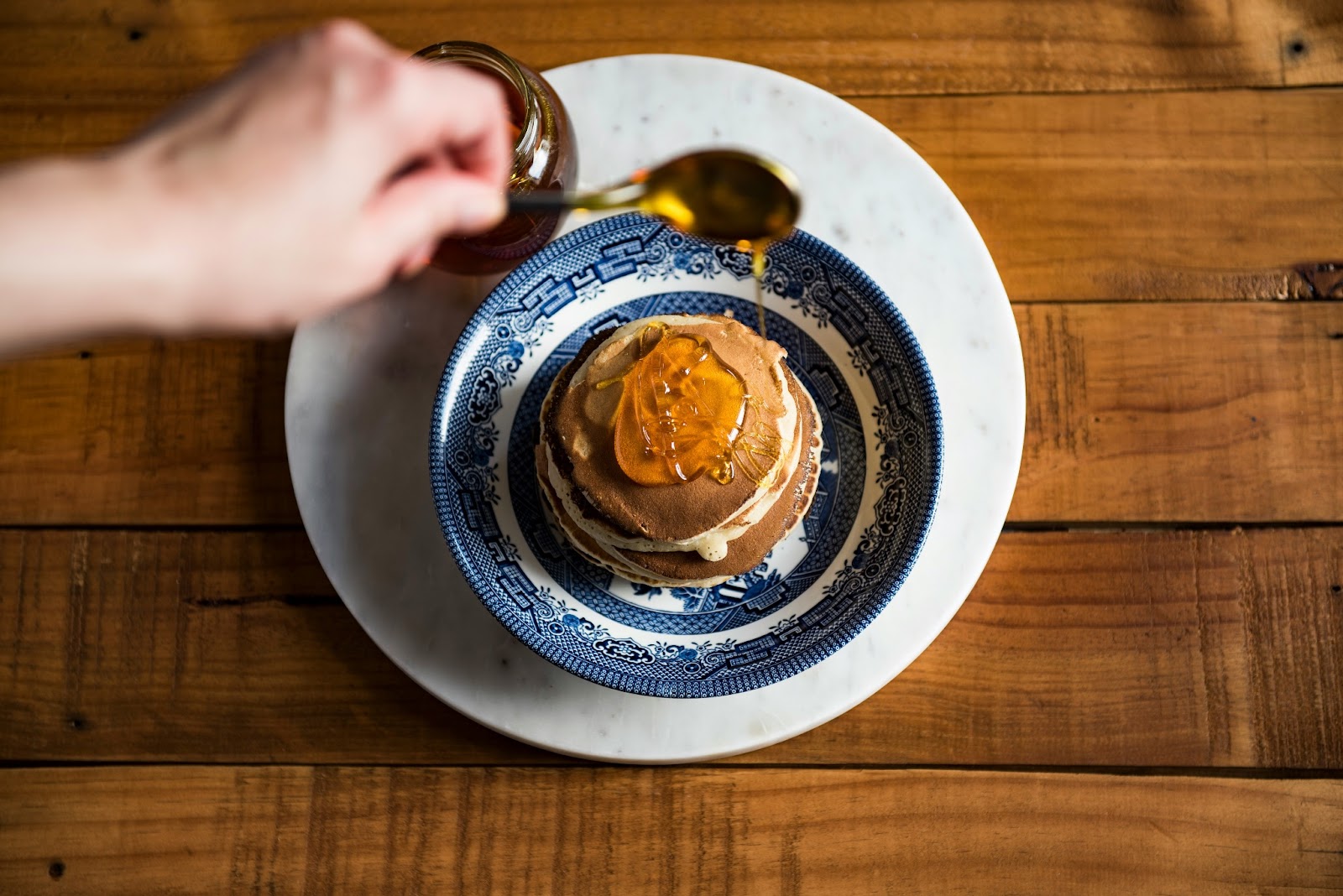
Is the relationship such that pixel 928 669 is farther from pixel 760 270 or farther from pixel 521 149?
pixel 521 149

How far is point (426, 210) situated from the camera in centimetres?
110

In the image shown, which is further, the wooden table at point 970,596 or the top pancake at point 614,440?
the wooden table at point 970,596

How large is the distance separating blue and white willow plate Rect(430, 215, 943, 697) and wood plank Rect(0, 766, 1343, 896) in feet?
1.01

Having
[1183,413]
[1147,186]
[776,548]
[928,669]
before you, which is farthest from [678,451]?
[1147,186]

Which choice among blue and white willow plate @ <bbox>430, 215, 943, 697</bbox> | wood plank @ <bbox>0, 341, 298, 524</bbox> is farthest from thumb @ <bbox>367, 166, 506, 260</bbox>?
wood plank @ <bbox>0, 341, 298, 524</bbox>

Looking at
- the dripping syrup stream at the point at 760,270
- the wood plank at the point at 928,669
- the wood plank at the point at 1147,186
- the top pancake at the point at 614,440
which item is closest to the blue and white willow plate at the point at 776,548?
the dripping syrup stream at the point at 760,270

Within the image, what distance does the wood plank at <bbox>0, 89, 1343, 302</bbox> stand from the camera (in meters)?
1.95

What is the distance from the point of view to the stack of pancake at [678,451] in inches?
60.7

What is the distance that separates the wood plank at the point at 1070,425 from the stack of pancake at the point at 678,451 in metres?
0.57

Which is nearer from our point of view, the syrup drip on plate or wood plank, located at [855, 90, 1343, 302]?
the syrup drip on plate

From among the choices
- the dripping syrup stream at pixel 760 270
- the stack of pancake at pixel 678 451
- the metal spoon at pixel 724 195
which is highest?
the dripping syrup stream at pixel 760 270

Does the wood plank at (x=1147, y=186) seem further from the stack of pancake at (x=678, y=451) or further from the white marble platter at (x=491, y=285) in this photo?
the stack of pancake at (x=678, y=451)

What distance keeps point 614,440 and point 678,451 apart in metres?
0.11

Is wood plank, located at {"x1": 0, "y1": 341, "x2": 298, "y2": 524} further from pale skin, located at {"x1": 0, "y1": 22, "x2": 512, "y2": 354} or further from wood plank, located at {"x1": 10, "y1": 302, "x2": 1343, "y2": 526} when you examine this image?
pale skin, located at {"x1": 0, "y1": 22, "x2": 512, "y2": 354}
